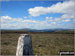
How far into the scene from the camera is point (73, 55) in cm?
1013

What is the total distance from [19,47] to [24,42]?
250mm

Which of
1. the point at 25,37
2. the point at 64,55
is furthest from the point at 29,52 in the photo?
the point at 64,55

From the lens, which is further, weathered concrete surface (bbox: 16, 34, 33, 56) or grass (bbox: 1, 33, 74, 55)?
grass (bbox: 1, 33, 74, 55)

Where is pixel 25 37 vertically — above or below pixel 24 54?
above

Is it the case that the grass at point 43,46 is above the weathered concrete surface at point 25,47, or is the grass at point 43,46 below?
below

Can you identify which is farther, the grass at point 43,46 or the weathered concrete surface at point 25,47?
the grass at point 43,46

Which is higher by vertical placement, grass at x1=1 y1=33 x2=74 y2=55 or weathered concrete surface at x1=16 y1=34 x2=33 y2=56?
weathered concrete surface at x1=16 y1=34 x2=33 y2=56

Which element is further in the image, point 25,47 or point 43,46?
point 43,46

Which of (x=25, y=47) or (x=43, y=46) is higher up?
(x=25, y=47)

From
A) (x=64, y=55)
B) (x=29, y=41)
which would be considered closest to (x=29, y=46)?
(x=29, y=41)

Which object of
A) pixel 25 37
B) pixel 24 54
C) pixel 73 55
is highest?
pixel 25 37

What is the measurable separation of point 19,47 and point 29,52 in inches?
15.1

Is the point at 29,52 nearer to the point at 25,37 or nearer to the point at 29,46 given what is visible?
the point at 29,46

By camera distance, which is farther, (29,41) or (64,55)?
(64,55)
